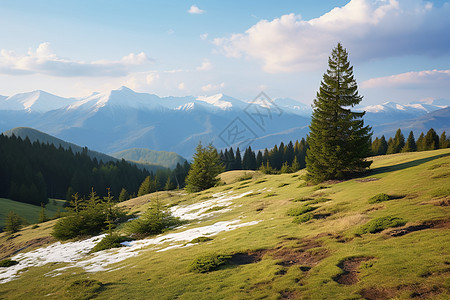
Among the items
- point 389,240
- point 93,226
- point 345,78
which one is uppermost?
point 345,78

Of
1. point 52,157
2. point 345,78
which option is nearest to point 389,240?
point 345,78

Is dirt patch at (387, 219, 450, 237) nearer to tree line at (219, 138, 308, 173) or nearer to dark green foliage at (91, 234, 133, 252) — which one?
dark green foliage at (91, 234, 133, 252)

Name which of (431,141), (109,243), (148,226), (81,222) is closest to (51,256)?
(109,243)

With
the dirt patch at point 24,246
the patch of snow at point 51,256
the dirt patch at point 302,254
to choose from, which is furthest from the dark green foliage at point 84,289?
the dirt patch at point 24,246

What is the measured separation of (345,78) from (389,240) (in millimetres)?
26735

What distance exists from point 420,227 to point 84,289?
1705 centimetres

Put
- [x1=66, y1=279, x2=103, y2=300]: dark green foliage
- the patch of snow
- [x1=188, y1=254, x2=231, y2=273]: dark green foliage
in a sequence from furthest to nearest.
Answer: the patch of snow, [x1=188, y1=254, x2=231, y2=273]: dark green foliage, [x1=66, y1=279, x2=103, y2=300]: dark green foliage

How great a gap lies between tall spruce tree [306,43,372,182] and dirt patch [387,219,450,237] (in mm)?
18923

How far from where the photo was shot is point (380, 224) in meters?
13.5

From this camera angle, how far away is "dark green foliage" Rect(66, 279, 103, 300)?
12.1 m

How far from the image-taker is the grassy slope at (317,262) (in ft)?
28.2

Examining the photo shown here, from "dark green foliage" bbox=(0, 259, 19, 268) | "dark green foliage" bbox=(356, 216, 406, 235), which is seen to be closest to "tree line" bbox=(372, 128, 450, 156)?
"dark green foliage" bbox=(356, 216, 406, 235)

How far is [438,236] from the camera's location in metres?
10.7

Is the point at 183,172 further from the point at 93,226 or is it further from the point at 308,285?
the point at 308,285
